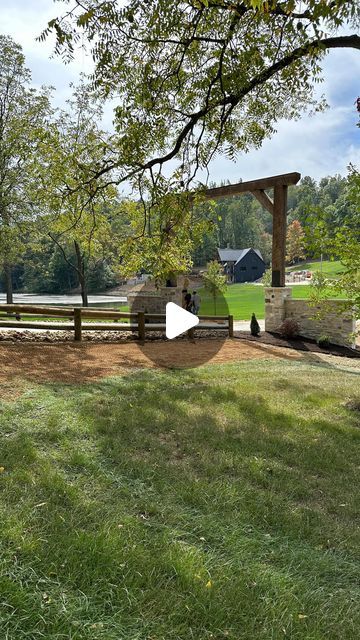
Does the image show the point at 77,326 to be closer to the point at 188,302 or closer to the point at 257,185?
the point at 188,302

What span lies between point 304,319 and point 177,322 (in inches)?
192

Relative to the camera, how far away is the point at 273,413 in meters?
5.55

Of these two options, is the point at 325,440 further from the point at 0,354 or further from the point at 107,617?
the point at 0,354

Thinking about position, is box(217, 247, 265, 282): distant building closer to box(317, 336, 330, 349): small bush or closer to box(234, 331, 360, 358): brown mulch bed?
box(234, 331, 360, 358): brown mulch bed

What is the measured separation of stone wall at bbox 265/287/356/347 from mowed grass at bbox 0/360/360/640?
8.82 meters

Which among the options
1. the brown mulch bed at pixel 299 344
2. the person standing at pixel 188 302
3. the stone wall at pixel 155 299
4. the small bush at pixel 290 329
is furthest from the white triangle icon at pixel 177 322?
the small bush at pixel 290 329

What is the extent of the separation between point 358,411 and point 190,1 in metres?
6.41

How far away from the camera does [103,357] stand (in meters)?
8.95

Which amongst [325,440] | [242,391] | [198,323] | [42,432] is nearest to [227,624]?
[42,432]

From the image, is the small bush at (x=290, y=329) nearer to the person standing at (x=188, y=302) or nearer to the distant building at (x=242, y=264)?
the person standing at (x=188, y=302)

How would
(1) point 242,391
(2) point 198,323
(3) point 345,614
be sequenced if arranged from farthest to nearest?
(2) point 198,323 → (1) point 242,391 → (3) point 345,614

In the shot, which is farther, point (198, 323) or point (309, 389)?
point (198, 323)
